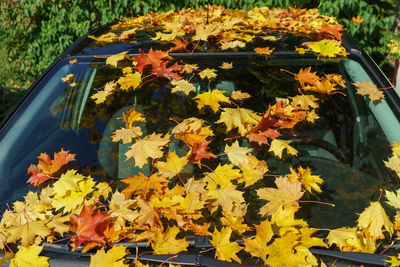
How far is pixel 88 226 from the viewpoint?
1151 millimetres

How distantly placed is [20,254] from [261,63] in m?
1.36

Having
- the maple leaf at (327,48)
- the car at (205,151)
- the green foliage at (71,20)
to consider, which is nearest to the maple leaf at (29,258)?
the car at (205,151)

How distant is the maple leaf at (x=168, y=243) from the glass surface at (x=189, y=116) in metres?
0.37

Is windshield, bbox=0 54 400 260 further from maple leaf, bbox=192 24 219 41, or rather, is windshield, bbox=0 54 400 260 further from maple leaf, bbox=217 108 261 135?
maple leaf, bbox=192 24 219 41

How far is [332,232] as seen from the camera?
1161 millimetres

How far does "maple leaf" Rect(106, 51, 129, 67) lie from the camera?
6.11 feet

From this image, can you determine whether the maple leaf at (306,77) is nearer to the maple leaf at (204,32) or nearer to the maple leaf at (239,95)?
the maple leaf at (239,95)

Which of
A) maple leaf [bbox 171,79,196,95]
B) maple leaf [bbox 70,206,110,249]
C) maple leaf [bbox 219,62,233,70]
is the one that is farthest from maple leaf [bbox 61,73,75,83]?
maple leaf [bbox 70,206,110,249]

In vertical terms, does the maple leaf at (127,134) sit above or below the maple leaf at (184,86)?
below

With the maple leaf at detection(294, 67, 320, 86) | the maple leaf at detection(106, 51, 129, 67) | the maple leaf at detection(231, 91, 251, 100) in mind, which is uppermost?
the maple leaf at detection(106, 51, 129, 67)

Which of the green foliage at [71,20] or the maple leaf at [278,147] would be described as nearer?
the maple leaf at [278,147]

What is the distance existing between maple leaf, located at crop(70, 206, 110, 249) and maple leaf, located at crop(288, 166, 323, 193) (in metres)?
0.71

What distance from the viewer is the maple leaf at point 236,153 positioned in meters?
1.44

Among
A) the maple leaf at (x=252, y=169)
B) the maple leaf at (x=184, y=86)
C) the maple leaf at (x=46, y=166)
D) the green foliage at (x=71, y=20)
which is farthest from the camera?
the green foliage at (x=71, y=20)
